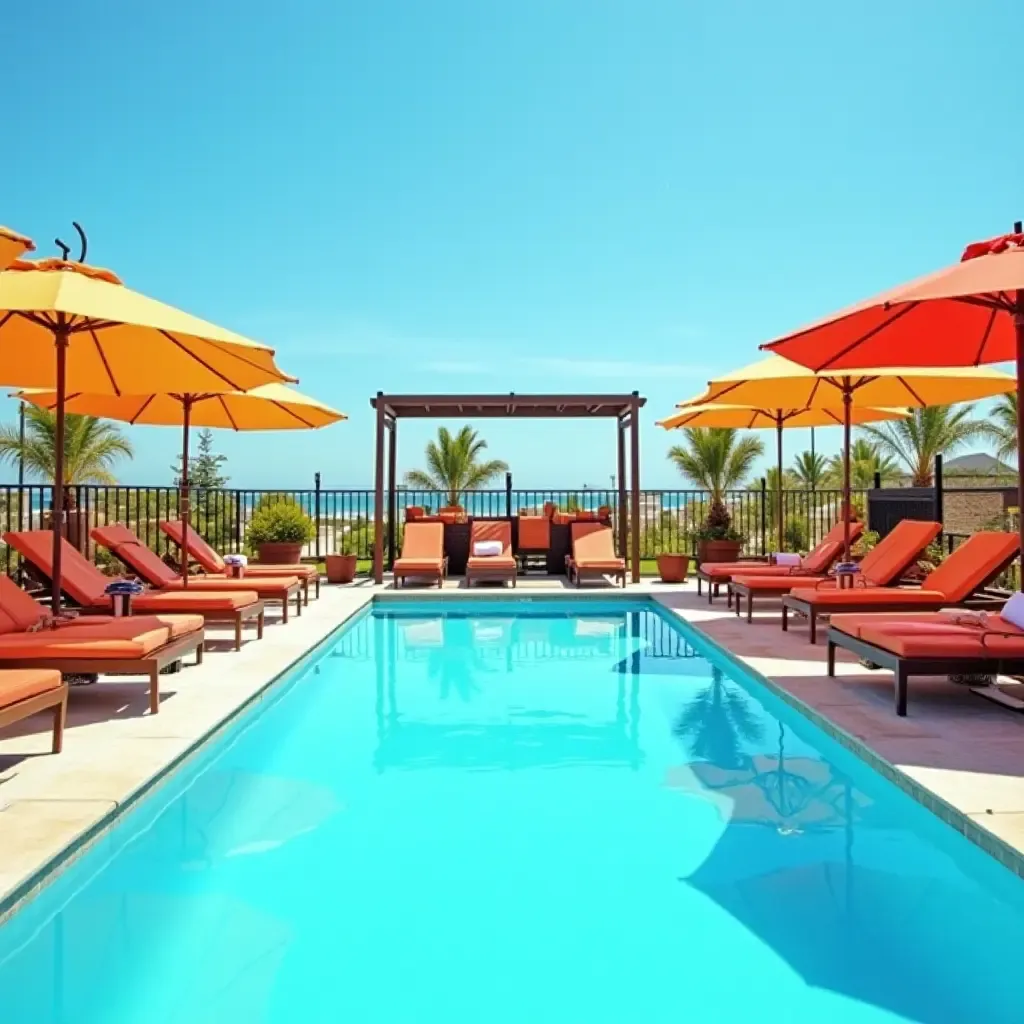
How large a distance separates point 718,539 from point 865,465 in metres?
14.7

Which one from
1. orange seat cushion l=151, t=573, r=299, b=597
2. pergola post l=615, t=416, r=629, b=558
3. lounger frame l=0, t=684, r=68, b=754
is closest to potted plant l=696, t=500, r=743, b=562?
pergola post l=615, t=416, r=629, b=558

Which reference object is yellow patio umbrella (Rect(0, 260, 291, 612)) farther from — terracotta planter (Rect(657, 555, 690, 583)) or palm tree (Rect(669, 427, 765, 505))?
palm tree (Rect(669, 427, 765, 505))

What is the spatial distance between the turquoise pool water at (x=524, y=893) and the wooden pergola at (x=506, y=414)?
7.56 m

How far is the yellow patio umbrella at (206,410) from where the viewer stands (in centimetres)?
912

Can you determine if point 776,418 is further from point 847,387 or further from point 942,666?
point 942,666

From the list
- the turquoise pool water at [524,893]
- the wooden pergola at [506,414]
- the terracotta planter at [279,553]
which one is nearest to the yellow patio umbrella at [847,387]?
the wooden pergola at [506,414]

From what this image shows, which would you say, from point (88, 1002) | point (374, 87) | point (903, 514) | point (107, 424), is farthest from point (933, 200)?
point (107, 424)

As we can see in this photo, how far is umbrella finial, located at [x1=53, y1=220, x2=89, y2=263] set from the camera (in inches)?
231

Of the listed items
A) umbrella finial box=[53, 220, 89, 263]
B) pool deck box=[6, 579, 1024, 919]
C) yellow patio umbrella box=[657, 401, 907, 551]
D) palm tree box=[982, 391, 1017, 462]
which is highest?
palm tree box=[982, 391, 1017, 462]

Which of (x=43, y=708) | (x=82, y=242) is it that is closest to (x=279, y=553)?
(x=82, y=242)

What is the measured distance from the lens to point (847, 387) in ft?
29.9

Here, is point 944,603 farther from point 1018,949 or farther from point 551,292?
point 551,292

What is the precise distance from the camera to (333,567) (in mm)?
13531

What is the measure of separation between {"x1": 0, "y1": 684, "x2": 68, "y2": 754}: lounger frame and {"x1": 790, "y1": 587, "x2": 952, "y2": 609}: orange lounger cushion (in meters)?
5.42
